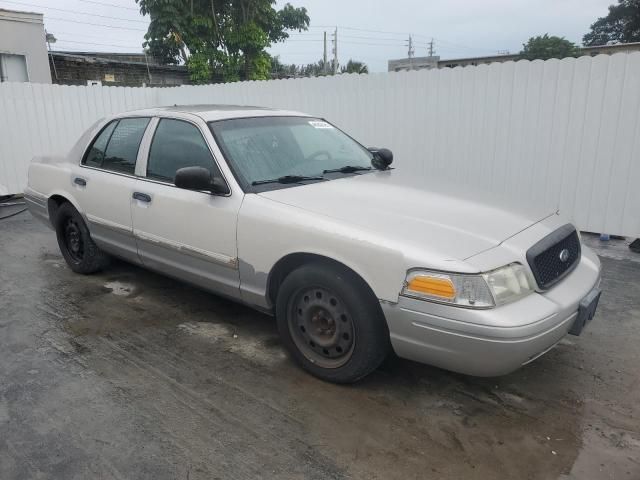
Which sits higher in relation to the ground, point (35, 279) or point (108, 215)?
point (108, 215)

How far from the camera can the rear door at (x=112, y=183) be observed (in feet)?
13.9

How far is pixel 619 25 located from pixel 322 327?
196 ft

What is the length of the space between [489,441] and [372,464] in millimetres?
644

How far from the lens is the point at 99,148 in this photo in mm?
4711

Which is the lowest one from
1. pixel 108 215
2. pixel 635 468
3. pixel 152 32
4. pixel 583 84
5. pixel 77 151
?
pixel 635 468

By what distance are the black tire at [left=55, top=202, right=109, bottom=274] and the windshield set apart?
6.71ft

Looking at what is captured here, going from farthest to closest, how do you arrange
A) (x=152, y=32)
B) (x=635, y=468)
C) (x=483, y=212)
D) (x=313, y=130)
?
1. (x=152, y=32)
2. (x=313, y=130)
3. (x=483, y=212)
4. (x=635, y=468)

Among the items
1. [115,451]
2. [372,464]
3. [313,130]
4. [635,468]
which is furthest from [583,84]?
[115,451]

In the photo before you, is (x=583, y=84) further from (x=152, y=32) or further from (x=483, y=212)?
(x=152, y=32)

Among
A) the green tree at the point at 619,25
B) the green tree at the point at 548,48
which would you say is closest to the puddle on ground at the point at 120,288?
the green tree at the point at 548,48

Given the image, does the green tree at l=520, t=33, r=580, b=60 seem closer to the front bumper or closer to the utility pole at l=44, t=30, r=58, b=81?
the utility pole at l=44, t=30, r=58, b=81

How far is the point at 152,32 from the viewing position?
1905cm

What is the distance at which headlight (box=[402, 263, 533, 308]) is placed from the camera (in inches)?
98.1

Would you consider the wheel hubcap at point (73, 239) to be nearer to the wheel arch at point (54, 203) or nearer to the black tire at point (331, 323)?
the wheel arch at point (54, 203)
